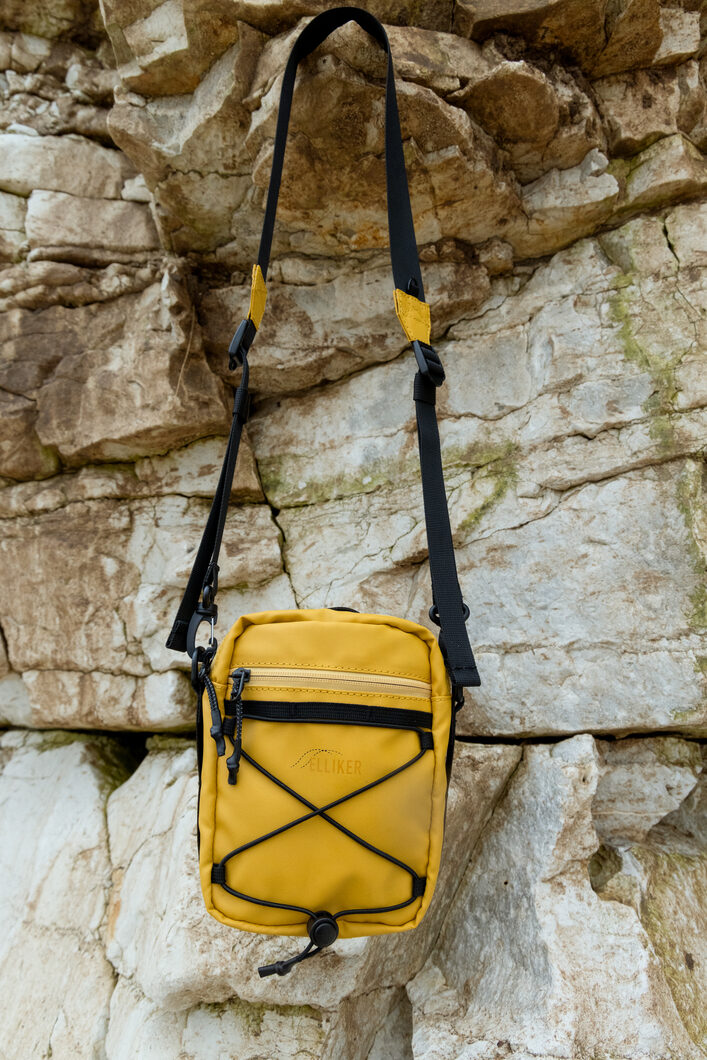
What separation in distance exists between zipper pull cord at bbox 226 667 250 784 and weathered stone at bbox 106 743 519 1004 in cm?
74

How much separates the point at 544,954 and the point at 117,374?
2735 millimetres

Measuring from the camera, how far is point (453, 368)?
2.55 meters

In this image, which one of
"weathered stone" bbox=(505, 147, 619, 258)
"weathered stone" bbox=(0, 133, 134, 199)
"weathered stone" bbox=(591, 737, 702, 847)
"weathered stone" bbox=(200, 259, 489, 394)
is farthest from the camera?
"weathered stone" bbox=(0, 133, 134, 199)

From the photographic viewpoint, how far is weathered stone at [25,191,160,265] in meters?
2.72

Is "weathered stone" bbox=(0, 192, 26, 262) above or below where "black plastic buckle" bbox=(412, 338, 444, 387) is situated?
above

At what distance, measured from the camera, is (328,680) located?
1.62 m

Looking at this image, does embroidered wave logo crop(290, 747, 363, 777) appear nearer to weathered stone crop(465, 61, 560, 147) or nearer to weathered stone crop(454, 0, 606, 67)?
weathered stone crop(465, 61, 560, 147)

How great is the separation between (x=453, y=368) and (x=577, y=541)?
91cm

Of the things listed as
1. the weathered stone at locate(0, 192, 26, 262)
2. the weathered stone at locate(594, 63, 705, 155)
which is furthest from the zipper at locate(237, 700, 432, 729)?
the weathered stone at locate(0, 192, 26, 262)

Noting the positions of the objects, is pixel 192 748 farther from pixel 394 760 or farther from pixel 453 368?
pixel 453 368

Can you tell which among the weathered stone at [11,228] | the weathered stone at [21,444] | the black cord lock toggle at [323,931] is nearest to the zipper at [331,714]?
the black cord lock toggle at [323,931]

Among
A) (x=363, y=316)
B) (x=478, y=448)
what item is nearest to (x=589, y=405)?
(x=478, y=448)

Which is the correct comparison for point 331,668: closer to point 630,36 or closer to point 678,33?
point 630,36

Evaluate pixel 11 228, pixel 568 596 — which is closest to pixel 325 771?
pixel 568 596
